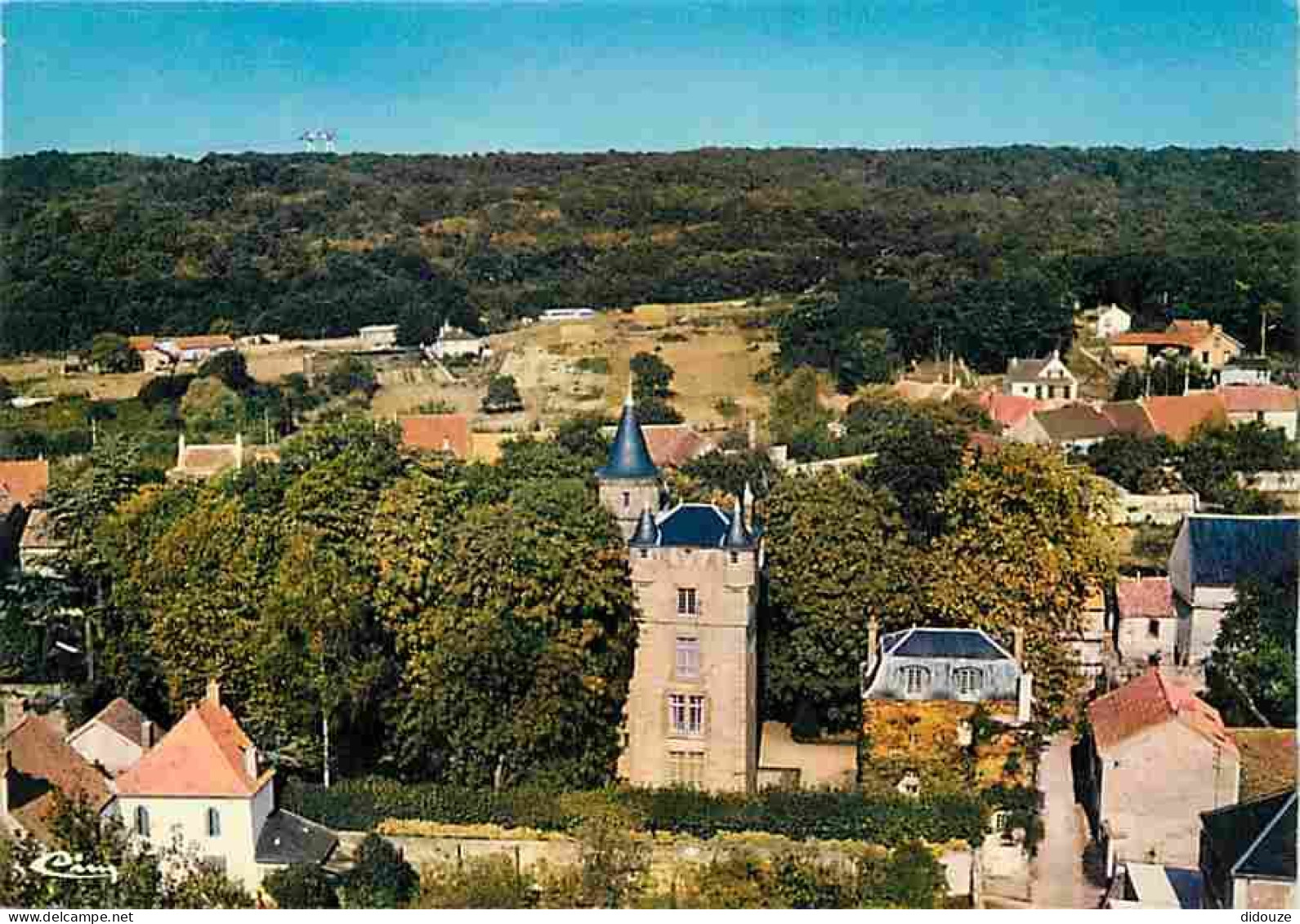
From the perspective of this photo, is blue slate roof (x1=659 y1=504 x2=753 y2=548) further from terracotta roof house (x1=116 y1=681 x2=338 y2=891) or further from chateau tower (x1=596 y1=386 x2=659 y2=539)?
terracotta roof house (x1=116 y1=681 x2=338 y2=891)

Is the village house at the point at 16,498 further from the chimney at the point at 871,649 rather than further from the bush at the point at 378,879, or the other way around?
the chimney at the point at 871,649

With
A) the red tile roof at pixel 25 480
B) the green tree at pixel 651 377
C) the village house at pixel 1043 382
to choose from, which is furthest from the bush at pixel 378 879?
the green tree at pixel 651 377

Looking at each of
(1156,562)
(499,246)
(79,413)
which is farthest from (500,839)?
(499,246)

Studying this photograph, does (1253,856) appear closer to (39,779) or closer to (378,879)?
(378,879)

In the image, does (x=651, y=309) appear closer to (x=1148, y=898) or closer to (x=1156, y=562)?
(x=1156, y=562)

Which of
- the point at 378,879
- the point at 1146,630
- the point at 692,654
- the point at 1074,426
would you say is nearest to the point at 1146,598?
the point at 1146,630
